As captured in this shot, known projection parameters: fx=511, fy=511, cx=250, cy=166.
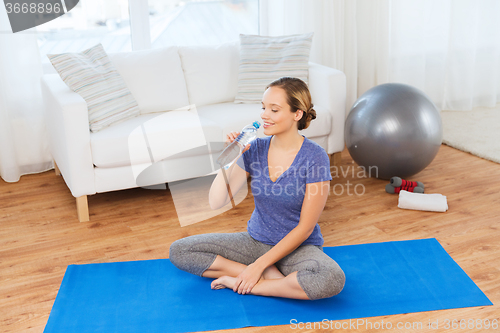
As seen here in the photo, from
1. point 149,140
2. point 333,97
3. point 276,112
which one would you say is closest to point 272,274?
point 276,112

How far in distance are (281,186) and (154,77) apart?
5.06ft

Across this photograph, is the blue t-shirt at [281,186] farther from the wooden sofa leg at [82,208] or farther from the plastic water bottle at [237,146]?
the wooden sofa leg at [82,208]

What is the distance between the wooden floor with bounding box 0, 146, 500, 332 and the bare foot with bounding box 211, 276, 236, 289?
0.80 ft

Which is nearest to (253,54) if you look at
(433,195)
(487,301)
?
(433,195)

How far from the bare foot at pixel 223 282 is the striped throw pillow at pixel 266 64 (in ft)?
4.92

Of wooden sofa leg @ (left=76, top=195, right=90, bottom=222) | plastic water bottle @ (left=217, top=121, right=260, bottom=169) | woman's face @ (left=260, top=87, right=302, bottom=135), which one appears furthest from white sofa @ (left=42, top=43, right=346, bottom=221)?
woman's face @ (left=260, top=87, right=302, bottom=135)

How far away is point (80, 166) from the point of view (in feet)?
8.44

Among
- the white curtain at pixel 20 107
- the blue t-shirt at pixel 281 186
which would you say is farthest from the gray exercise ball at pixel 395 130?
the white curtain at pixel 20 107

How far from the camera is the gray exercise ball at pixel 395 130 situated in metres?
2.77

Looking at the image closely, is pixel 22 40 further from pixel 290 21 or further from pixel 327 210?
pixel 327 210

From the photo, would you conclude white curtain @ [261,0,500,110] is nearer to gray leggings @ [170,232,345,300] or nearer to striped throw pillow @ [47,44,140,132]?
striped throw pillow @ [47,44,140,132]

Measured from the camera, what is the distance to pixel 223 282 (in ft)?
6.41

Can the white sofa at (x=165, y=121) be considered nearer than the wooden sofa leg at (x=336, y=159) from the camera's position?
Yes

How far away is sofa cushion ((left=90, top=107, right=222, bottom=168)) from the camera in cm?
260
